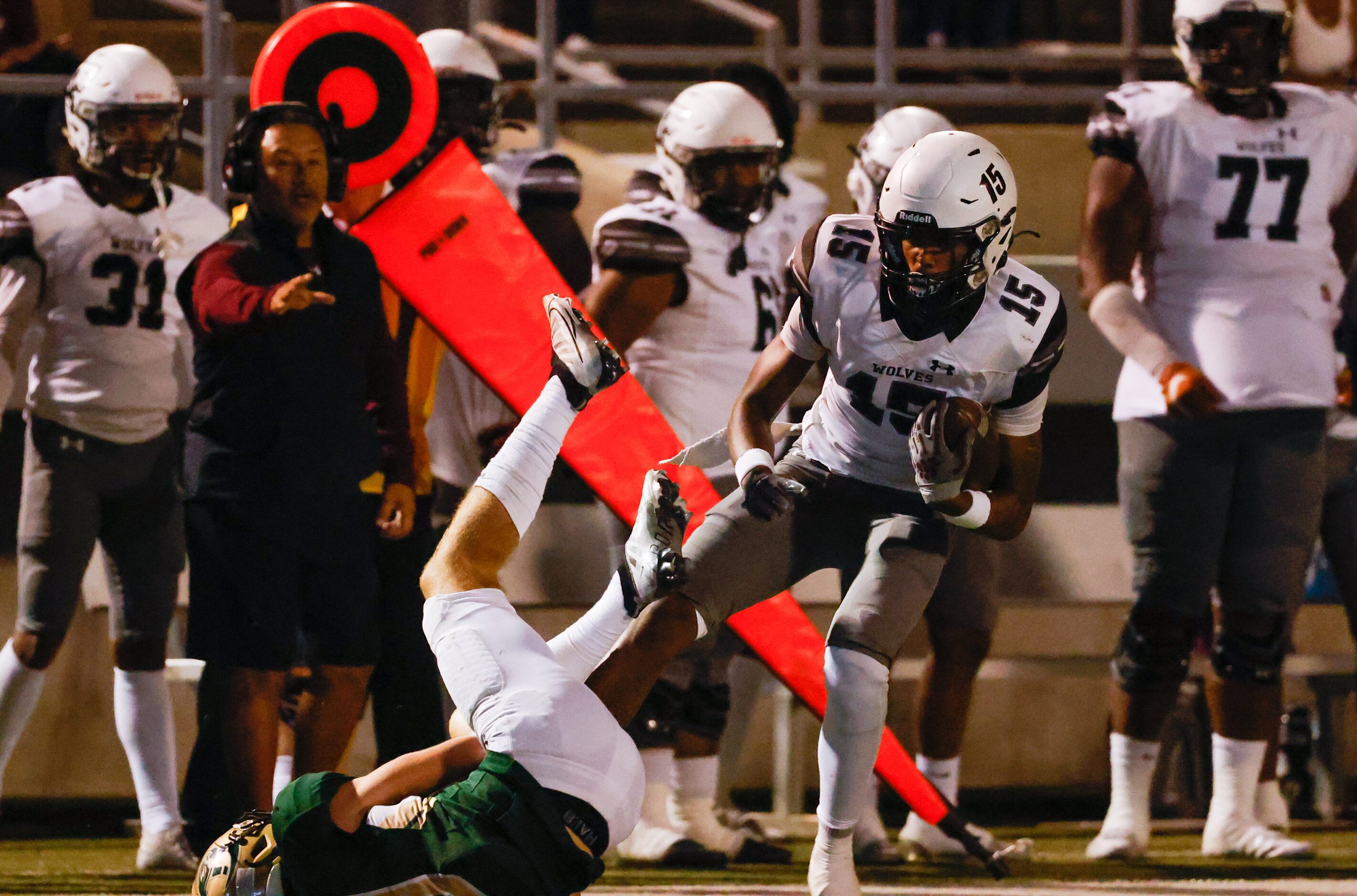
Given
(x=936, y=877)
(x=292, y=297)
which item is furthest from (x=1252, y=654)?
(x=292, y=297)

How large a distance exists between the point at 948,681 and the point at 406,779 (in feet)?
6.45

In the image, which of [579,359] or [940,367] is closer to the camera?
[579,359]

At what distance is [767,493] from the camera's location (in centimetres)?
381

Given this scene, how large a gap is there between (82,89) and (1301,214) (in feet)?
9.67

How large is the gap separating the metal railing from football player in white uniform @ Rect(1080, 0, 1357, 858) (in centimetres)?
123

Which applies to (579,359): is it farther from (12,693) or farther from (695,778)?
(12,693)

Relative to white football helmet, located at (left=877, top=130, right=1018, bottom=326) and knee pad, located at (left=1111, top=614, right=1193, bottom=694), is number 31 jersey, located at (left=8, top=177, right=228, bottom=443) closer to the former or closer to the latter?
white football helmet, located at (left=877, top=130, right=1018, bottom=326)

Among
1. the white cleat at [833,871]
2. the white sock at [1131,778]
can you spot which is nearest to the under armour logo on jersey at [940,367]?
the white cleat at [833,871]

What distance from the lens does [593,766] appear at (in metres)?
3.19

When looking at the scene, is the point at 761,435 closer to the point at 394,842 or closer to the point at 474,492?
the point at 474,492

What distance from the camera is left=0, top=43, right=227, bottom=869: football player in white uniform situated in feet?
15.3

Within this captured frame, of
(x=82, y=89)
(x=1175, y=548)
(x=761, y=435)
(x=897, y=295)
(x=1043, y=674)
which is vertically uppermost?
(x=82, y=89)

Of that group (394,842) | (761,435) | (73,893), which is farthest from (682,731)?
(394,842)

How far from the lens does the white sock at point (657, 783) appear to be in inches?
190
